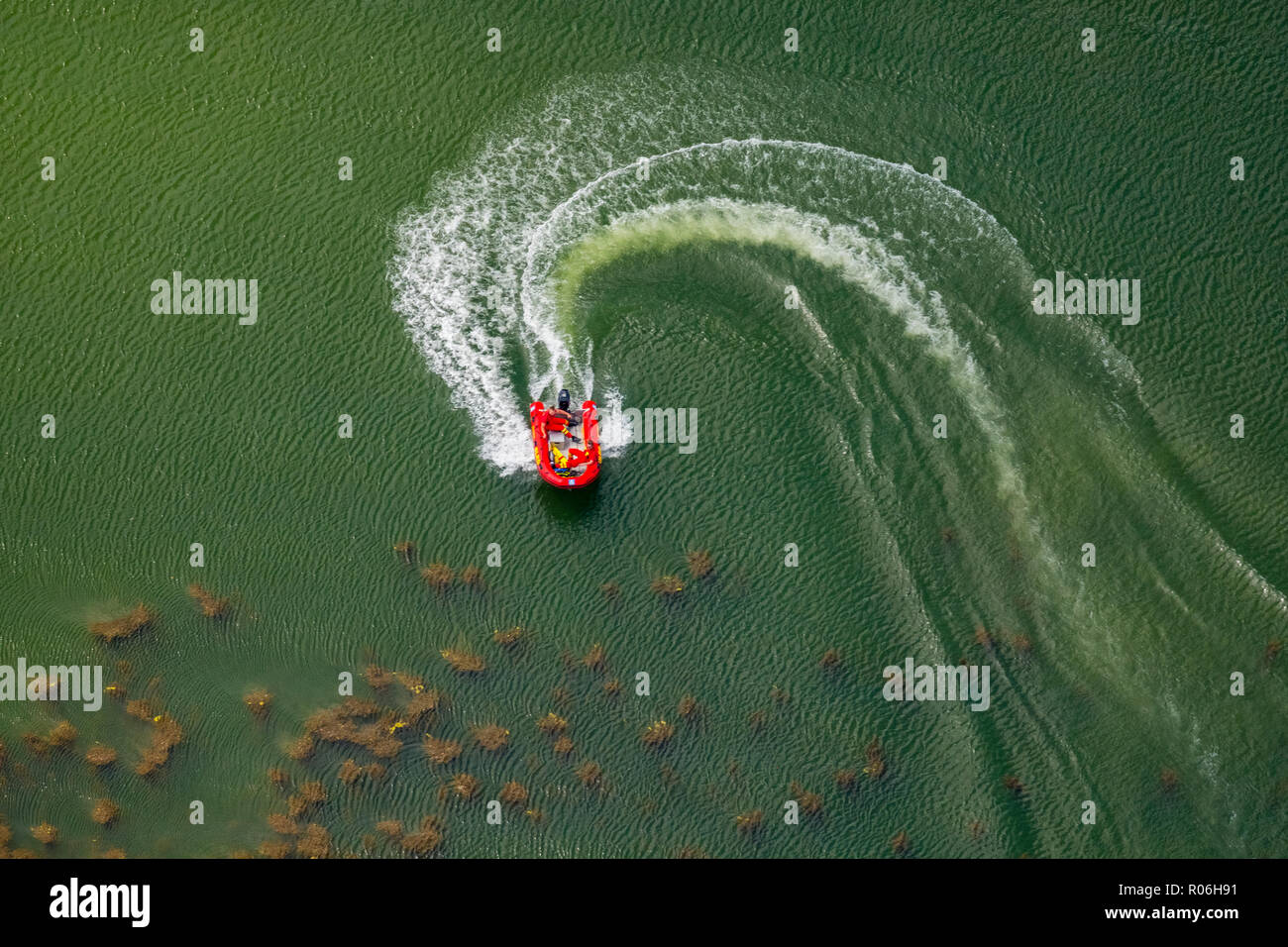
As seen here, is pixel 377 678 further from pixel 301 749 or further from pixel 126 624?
pixel 126 624

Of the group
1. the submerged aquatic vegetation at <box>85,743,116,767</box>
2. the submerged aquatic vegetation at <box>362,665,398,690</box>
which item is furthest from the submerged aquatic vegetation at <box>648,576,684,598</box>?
the submerged aquatic vegetation at <box>85,743,116,767</box>

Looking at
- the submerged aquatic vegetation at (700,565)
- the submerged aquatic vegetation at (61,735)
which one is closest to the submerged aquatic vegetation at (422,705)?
the submerged aquatic vegetation at (700,565)

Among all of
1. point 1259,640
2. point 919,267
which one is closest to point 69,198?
point 919,267

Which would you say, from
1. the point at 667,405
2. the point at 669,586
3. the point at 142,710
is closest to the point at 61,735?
the point at 142,710

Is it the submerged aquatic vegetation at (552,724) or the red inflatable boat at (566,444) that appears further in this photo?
the submerged aquatic vegetation at (552,724)

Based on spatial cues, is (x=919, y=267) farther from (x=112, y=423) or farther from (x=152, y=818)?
(x=152, y=818)

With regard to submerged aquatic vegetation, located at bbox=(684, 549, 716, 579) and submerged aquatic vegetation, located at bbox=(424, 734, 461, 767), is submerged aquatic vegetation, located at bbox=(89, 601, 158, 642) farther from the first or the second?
submerged aquatic vegetation, located at bbox=(684, 549, 716, 579)

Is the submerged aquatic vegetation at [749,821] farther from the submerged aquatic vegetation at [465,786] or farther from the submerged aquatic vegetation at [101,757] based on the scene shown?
the submerged aquatic vegetation at [101,757]

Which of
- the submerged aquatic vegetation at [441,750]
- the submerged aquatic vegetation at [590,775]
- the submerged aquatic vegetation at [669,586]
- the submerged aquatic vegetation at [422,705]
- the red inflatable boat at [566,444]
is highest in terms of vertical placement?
the red inflatable boat at [566,444]
